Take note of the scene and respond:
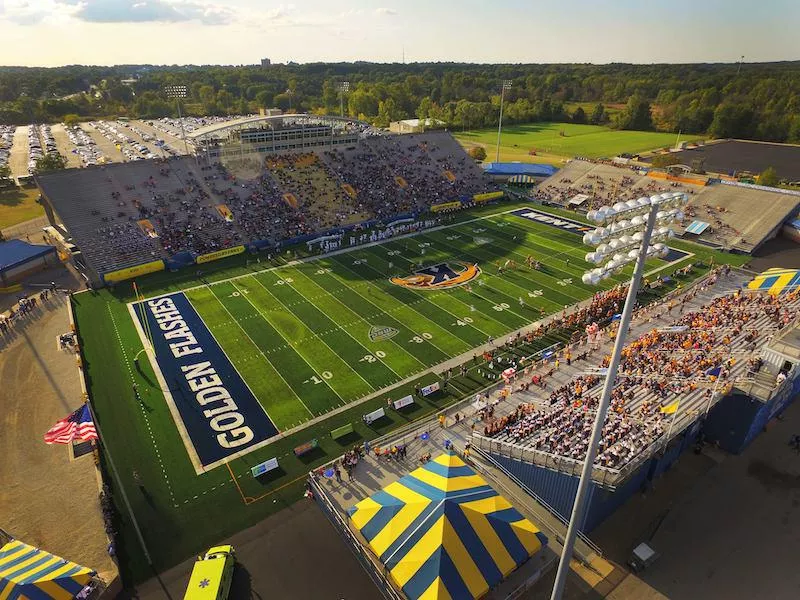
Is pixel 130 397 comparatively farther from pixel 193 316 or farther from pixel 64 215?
pixel 64 215

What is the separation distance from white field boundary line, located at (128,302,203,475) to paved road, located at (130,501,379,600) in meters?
4.97

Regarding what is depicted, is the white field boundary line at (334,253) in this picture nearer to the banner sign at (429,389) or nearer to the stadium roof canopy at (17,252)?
the stadium roof canopy at (17,252)

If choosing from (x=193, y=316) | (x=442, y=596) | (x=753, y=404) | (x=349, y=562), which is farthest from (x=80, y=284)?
(x=753, y=404)

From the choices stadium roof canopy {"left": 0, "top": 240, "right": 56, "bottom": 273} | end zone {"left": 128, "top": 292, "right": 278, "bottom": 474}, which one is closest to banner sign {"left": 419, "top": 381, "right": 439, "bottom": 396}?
end zone {"left": 128, "top": 292, "right": 278, "bottom": 474}

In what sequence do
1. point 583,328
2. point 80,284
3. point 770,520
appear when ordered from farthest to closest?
1. point 80,284
2. point 583,328
3. point 770,520

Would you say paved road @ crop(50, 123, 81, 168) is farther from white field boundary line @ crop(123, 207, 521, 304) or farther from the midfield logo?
the midfield logo

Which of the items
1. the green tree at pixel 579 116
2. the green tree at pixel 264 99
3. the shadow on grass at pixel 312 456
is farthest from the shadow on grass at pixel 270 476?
the green tree at pixel 264 99

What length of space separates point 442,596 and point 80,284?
126 feet

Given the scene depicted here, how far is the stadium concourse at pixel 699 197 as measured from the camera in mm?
48094

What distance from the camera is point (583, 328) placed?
32.3 m

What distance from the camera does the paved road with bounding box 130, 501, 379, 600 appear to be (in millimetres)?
16156

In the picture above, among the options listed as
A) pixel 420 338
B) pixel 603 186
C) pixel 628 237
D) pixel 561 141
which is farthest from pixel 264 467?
pixel 561 141

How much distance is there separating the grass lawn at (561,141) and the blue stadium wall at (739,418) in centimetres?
6853

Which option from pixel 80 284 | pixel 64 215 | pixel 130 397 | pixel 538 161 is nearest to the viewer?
pixel 130 397
